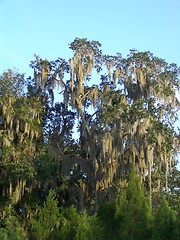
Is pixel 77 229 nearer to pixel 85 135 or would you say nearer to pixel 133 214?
pixel 133 214

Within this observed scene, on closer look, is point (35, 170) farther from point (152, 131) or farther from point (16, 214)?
point (152, 131)

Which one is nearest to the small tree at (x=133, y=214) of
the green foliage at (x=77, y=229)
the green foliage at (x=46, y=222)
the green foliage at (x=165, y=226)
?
the green foliage at (x=165, y=226)

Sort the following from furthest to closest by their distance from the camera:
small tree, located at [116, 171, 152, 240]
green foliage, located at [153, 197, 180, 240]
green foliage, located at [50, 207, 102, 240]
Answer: green foliage, located at [50, 207, 102, 240], small tree, located at [116, 171, 152, 240], green foliage, located at [153, 197, 180, 240]

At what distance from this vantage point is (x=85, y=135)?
2520cm

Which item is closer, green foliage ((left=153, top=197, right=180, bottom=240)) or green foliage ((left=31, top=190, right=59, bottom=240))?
green foliage ((left=153, top=197, right=180, bottom=240))

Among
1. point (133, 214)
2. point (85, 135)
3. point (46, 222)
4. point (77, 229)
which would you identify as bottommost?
point (77, 229)

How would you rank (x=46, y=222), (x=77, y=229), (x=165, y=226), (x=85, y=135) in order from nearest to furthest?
(x=165, y=226)
(x=77, y=229)
(x=46, y=222)
(x=85, y=135)

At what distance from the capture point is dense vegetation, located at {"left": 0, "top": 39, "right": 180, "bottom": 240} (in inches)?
924

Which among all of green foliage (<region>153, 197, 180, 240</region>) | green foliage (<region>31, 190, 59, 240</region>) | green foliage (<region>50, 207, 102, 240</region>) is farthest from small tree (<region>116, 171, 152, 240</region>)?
green foliage (<region>31, 190, 59, 240</region>)

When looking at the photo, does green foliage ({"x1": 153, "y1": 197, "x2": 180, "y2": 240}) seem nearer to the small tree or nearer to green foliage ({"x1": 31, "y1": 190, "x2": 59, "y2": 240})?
the small tree

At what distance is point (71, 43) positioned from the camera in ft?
86.4

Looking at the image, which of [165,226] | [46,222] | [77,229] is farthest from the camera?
[46,222]

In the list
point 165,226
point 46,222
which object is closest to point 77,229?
point 46,222

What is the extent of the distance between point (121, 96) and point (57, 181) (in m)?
5.48
